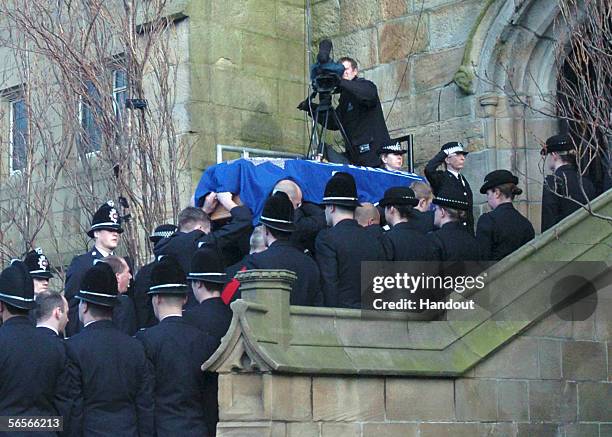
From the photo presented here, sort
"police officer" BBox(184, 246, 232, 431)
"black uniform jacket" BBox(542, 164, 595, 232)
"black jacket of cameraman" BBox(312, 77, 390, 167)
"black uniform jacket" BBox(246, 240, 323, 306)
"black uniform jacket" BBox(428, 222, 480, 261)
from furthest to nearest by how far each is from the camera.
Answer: "black jacket of cameraman" BBox(312, 77, 390, 167) < "black uniform jacket" BBox(542, 164, 595, 232) < "black uniform jacket" BBox(428, 222, 480, 261) < "black uniform jacket" BBox(246, 240, 323, 306) < "police officer" BBox(184, 246, 232, 431)

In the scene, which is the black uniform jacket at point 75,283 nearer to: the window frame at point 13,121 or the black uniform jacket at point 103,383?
the black uniform jacket at point 103,383

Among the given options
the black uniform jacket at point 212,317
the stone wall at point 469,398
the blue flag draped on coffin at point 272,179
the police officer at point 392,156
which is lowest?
the stone wall at point 469,398

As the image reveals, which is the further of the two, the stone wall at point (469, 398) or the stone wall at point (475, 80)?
the stone wall at point (475, 80)

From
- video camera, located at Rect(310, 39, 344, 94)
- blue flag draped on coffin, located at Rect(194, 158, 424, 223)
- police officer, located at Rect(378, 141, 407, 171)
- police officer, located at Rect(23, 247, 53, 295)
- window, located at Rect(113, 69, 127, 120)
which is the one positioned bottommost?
police officer, located at Rect(23, 247, 53, 295)

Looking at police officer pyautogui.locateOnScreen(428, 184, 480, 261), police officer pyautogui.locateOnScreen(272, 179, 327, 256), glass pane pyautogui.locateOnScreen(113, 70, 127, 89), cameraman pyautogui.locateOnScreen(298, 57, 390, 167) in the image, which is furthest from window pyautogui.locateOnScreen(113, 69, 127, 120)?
police officer pyautogui.locateOnScreen(428, 184, 480, 261)

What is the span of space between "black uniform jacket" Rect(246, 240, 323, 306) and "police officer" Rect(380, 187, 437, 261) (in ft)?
2.04

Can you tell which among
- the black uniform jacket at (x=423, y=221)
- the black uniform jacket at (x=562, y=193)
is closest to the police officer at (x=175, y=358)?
the black uniform jacket at (x=423, y=221)

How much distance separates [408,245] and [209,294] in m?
1.59

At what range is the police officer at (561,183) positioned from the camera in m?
11.5

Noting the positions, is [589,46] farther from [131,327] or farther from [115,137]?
[115,137]

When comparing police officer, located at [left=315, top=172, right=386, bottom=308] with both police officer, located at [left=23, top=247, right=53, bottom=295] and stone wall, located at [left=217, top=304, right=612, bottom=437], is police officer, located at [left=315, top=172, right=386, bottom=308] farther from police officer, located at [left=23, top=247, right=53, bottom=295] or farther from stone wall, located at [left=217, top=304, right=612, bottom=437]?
police officer, located at [left=23, top=247, right=53, bottom=295]

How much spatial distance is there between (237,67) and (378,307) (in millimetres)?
6620

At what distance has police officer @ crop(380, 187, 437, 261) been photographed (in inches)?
412

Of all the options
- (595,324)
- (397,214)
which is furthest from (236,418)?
(595,324)
